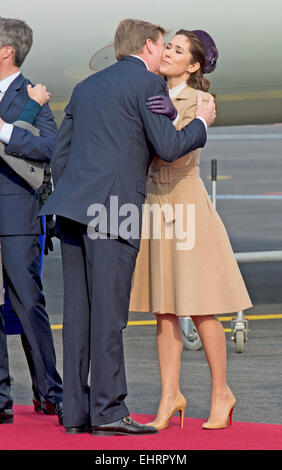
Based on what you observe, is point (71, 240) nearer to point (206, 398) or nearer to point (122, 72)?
point (122, 72)

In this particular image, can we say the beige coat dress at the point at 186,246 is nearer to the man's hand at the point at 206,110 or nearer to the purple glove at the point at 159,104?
the man's hand at the point at 206,110

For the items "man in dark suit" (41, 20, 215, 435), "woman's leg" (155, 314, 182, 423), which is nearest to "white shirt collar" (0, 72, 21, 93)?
"man in dark suit" (41, 20, 215, 435)

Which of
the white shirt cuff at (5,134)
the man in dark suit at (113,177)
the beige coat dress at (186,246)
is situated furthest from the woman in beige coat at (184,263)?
the white shirt cuff at (5,134)

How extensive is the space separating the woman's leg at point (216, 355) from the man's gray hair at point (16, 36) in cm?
134

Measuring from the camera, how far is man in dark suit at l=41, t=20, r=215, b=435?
3590mm

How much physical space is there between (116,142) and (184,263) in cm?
57

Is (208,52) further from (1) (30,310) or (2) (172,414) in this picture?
(2) (172,414)

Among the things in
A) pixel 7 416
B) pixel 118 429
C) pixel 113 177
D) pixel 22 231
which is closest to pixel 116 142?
pixel 113 177

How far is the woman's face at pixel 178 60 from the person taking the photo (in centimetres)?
395

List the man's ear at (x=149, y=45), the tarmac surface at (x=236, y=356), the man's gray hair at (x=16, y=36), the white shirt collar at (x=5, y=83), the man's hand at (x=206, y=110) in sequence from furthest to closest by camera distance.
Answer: the tarmac surface at (x=236, y=356) < the white shirt collar at (x=5, y=83) < the man's gray hair at (x=16, y=36) < the man's hand at (x=206, y=110) < the man's ear at (x=149, y=45)

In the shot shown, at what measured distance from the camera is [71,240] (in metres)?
3.76

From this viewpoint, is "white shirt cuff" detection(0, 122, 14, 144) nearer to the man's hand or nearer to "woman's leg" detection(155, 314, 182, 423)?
the man's hand

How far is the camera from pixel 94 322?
3.64 m

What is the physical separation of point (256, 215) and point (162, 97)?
1267cm
